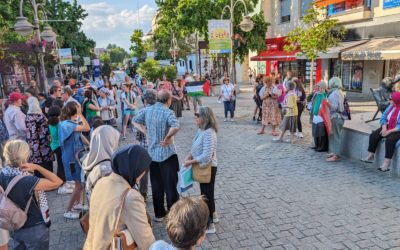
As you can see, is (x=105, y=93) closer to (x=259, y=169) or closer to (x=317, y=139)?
(x=259, y=169)

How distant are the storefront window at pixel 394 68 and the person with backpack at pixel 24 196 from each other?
57.0ft

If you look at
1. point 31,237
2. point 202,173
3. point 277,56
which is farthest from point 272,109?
point 277,56

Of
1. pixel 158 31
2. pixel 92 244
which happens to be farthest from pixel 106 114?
pixel 158 31

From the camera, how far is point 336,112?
7.24 m

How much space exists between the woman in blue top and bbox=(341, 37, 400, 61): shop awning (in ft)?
44.1

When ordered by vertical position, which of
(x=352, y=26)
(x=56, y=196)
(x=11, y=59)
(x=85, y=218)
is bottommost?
(x=56, y=196)

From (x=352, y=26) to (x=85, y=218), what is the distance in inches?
757

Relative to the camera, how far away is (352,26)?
18.0 metres

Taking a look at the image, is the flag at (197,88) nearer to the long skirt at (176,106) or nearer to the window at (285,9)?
the long skirt at (176,106)

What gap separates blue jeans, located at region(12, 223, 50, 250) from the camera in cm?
294

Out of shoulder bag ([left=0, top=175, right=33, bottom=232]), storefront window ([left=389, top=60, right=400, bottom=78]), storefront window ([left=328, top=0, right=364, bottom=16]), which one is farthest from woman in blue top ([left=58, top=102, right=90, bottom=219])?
storefront window ([left=328, top=0, right=364, bottom=16])

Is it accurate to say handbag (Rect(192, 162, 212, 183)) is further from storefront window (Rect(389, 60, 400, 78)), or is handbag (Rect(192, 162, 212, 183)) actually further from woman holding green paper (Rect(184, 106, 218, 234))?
storefront window (Rect(389, 60, 400, 78))

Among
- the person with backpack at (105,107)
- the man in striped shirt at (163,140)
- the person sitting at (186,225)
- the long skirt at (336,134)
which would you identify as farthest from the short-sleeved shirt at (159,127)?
the person with backpack at (105,107)

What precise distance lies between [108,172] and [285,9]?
25.2 meters
